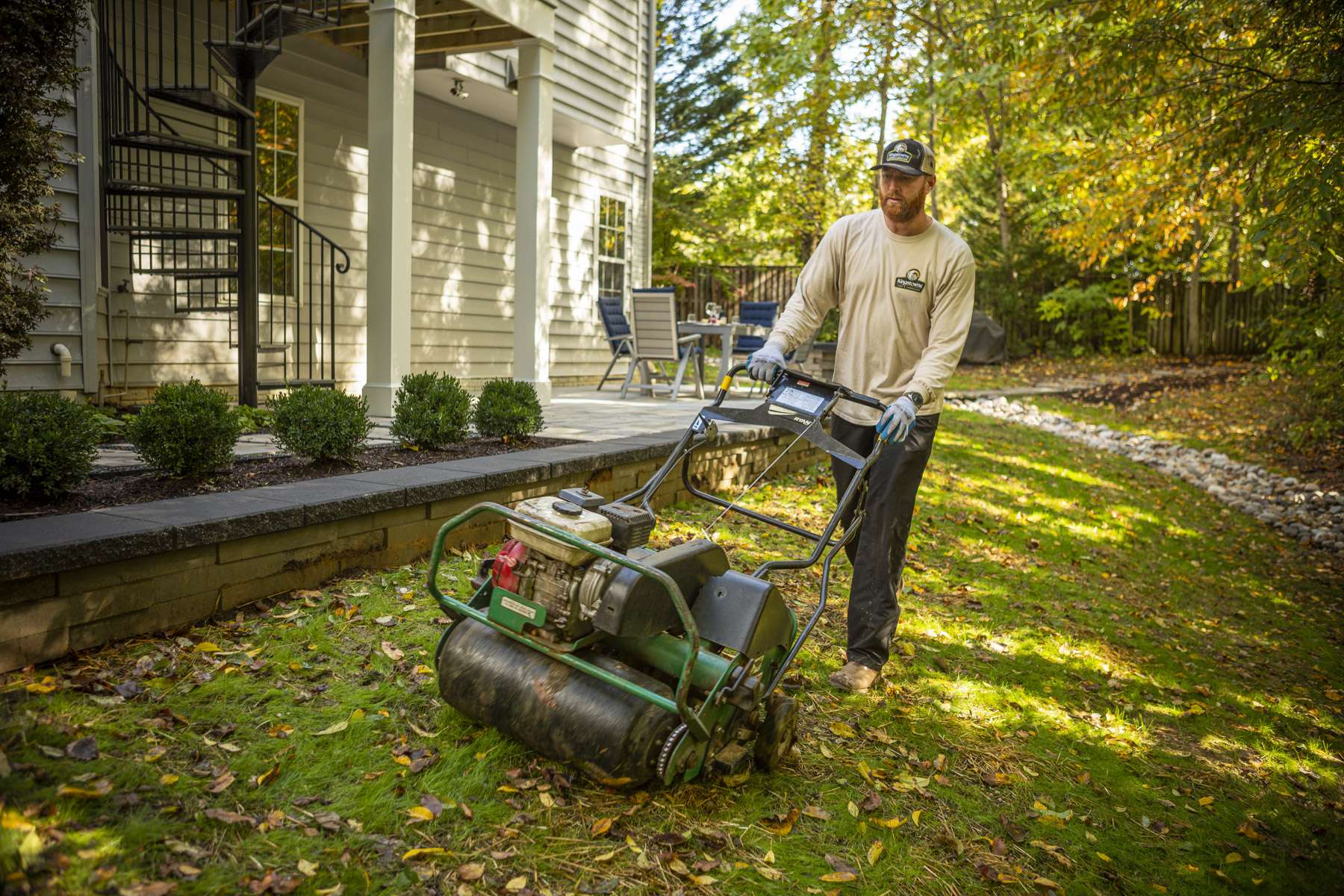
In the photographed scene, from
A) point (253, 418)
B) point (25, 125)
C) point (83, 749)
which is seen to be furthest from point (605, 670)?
point (253, 418)

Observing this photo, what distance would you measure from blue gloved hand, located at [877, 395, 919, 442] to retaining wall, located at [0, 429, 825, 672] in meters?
2.23

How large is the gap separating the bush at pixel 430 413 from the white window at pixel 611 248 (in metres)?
8.08

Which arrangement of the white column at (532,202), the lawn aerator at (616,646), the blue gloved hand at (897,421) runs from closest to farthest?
the lawn aerator at (616,646) → the blue gloved hand at (897,421) → the white column at (532,202)

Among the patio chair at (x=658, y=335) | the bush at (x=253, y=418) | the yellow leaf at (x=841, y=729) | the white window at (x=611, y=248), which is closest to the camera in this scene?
the yellow leaf at (x=841, y=729)

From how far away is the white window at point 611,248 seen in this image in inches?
554

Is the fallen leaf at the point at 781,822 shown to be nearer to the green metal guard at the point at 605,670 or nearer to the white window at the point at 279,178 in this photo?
the green metal guard at the point at 605,670

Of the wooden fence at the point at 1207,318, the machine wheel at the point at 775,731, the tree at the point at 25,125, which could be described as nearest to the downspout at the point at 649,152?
the tree at the point at 25,125

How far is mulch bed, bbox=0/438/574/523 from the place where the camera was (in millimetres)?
3922

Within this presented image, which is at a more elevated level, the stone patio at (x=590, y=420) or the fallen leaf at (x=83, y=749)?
the stone patio at (x=590, y=420)

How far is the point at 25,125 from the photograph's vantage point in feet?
14.0

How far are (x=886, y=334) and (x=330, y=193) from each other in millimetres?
6804

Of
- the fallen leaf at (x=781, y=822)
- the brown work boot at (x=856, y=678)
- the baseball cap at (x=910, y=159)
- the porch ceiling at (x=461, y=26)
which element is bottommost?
the fallen leaf at (x=781, y=822)

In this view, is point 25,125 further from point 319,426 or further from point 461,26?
point 461,26

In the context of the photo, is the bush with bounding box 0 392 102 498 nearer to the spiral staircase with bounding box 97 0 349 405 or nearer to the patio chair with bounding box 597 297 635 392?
the spiral staircase with bounding box 97 0 349 405
